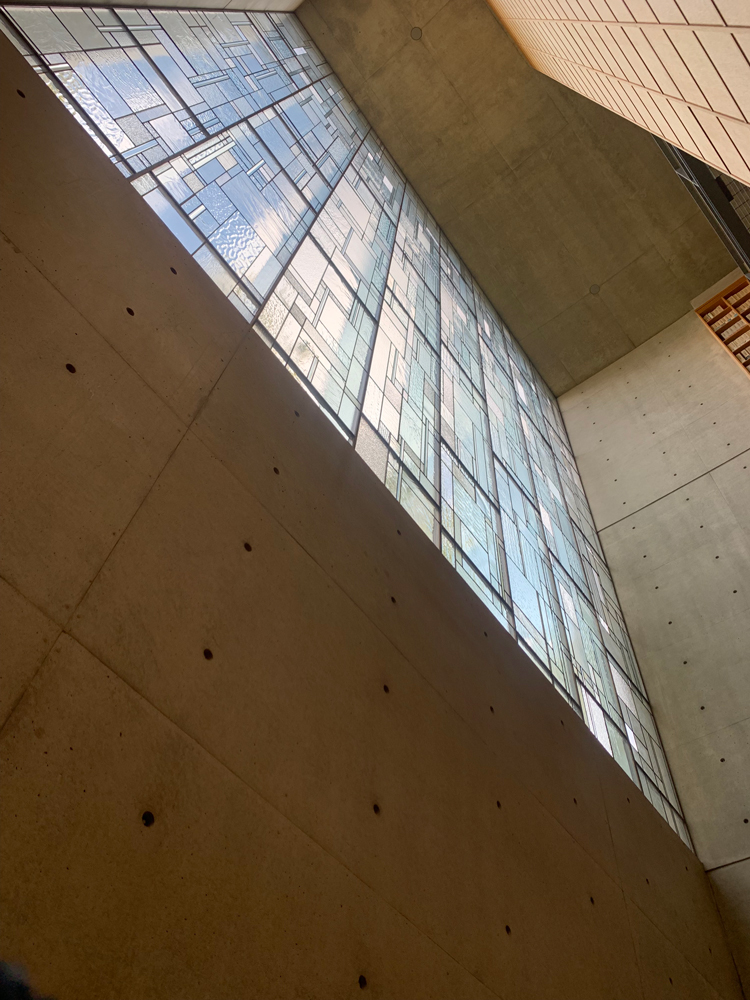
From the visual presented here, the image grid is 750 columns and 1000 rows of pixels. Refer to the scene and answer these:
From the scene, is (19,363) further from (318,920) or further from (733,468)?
Result: (733,468)

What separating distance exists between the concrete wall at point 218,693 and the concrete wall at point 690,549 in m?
4.84

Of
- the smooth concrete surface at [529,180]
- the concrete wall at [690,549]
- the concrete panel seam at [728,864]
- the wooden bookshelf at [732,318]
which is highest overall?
the smooth concrete surface at [529,180]

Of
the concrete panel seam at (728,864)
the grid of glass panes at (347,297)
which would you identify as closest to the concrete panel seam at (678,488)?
the grid of glass panes at (347,297)

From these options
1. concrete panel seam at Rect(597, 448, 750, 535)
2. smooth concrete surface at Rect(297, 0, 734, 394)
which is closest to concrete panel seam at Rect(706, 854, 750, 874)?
concrete panel seam at Rect(597, 448, 750, 535)

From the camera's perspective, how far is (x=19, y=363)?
4020mm

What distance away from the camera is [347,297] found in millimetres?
9961

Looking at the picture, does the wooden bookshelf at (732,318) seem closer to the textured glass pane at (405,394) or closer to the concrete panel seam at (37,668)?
the textured glass pane at (405,394)

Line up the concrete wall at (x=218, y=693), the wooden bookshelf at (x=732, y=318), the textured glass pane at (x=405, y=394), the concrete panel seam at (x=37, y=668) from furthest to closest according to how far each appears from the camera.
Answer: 1. the wooden bookshelf at (x=732, y=318)
2. the textured glass pane at (x=405, y=394)
3. the concrete wall at (x=218, y=693)
4. the concrete panel seam at (x=37, y=668)

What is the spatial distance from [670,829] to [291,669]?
786cm

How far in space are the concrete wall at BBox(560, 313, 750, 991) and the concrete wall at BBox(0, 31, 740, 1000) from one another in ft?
15.9

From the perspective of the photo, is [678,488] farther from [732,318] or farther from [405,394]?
[405,394]

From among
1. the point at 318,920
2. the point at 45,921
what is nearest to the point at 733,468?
the point at 318,920

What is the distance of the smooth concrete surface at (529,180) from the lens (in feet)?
70.5

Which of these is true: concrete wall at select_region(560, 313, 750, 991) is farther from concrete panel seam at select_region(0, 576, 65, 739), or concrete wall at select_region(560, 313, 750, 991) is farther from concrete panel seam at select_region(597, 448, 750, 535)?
concrete panel seam at select_region(0, 576, 65, 739)
